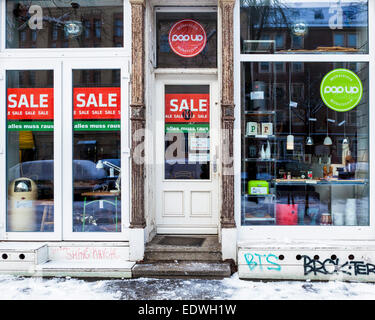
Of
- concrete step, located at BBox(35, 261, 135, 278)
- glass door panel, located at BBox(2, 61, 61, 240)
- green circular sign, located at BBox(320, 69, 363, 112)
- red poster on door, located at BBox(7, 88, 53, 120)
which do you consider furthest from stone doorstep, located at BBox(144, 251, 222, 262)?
green circular sign, located at BBox(320, 69, 363, 112)

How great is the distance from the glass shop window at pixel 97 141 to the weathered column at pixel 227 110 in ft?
5.60

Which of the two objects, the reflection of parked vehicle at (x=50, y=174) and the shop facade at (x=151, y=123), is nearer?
the shop facade at (x=151, y=123)

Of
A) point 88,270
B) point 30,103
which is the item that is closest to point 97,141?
point 30,103

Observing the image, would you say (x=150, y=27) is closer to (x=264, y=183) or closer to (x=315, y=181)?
(x=264, y=183)

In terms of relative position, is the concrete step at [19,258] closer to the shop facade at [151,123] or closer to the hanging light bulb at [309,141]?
the shop facade at [151,123]

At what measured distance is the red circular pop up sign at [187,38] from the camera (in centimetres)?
609

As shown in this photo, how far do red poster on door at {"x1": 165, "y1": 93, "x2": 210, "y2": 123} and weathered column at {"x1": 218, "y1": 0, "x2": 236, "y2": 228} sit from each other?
33.6 inches

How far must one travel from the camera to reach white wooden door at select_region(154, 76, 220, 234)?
6160mm

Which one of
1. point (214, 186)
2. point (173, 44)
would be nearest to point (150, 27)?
point (173, 44)

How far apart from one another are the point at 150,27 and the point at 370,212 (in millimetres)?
4756

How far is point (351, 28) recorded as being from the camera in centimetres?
586

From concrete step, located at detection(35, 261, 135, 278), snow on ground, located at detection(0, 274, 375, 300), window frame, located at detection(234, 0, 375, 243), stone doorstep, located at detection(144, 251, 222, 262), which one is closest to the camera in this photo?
snow on ground, located at detection(0, 274, 375, 300)

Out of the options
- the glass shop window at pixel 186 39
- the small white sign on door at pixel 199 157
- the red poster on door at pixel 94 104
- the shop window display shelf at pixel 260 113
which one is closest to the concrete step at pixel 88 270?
the small white sign on door at pixel 199 157

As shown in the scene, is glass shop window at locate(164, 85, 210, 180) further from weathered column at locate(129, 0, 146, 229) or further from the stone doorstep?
the stone doorstep
